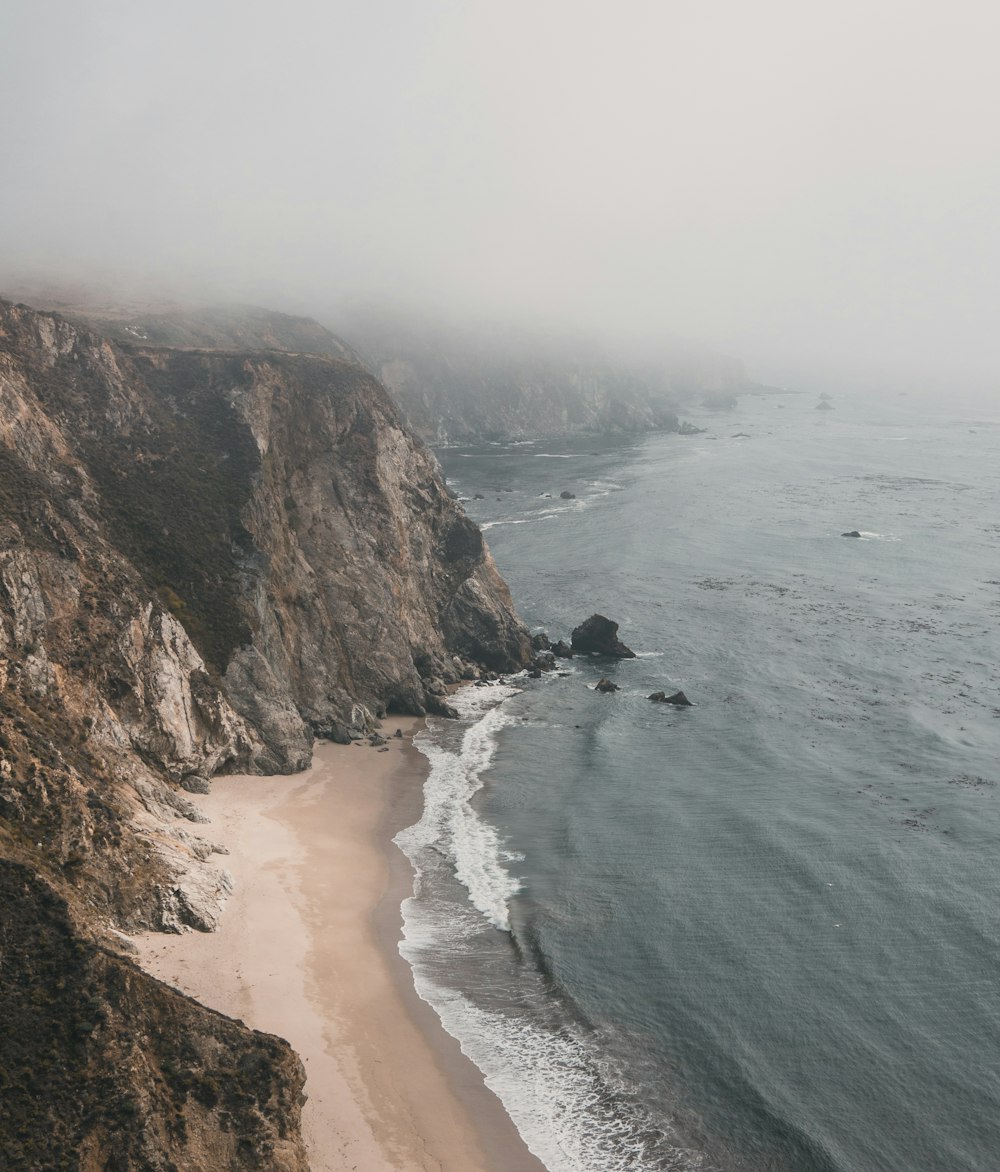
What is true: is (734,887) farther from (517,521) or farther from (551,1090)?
(517,521)

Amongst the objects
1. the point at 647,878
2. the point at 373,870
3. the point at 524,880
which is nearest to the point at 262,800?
the point at 373,870

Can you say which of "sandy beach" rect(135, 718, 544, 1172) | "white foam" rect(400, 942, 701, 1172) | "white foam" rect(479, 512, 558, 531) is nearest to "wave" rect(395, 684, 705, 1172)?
"white foam" rect(400, 942, 701, 1172)

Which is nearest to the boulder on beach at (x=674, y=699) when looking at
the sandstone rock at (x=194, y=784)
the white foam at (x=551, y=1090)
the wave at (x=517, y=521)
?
the sandstone rock at (x=194, y=784)

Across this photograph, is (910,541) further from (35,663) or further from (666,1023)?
(35,663)

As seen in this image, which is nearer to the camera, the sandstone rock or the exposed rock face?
the exposed rock face

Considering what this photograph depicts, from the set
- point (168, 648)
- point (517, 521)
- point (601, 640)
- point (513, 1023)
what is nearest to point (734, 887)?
point (513, 1023)

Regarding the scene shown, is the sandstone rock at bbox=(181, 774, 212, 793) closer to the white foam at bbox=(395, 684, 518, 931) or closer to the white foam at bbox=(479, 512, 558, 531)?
the white foam at bbox=(395, 684, 518, 931)

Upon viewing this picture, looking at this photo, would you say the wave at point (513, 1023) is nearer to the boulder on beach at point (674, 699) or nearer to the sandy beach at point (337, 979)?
the sandy beach at point (337, 979)
